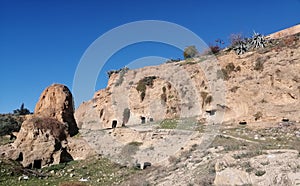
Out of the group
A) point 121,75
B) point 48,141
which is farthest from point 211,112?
point 121,75

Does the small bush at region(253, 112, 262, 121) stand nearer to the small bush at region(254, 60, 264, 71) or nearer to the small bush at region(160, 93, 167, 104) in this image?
the small bush at region(254, 60, 264, 71)

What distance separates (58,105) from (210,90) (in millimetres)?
12653

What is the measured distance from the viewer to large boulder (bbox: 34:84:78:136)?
77.3 feet

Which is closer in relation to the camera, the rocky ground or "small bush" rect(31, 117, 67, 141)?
the rocky ground

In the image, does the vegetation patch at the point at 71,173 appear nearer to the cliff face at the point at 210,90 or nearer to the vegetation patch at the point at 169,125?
the vegetation patch at the point at 169,125

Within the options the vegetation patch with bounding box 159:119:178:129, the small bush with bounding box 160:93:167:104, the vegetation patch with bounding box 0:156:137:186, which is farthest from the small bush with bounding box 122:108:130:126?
the vegetation patch with bounding box 0:156:137:186

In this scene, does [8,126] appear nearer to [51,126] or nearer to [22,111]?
[51,126]

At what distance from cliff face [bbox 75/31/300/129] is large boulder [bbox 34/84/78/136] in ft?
33.0

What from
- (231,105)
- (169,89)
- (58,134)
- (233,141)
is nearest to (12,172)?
(58,134)

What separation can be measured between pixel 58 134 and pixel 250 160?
46.6ft

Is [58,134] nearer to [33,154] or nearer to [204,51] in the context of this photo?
[33,154]

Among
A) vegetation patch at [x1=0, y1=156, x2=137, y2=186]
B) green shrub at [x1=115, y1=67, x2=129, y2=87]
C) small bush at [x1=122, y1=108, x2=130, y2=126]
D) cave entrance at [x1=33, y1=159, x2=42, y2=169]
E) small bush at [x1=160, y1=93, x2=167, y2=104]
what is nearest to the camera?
vegetation patch at [x1=0, y1=156, x2=137, y2=186]

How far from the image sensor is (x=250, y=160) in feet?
35.9

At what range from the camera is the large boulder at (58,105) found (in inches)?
927
